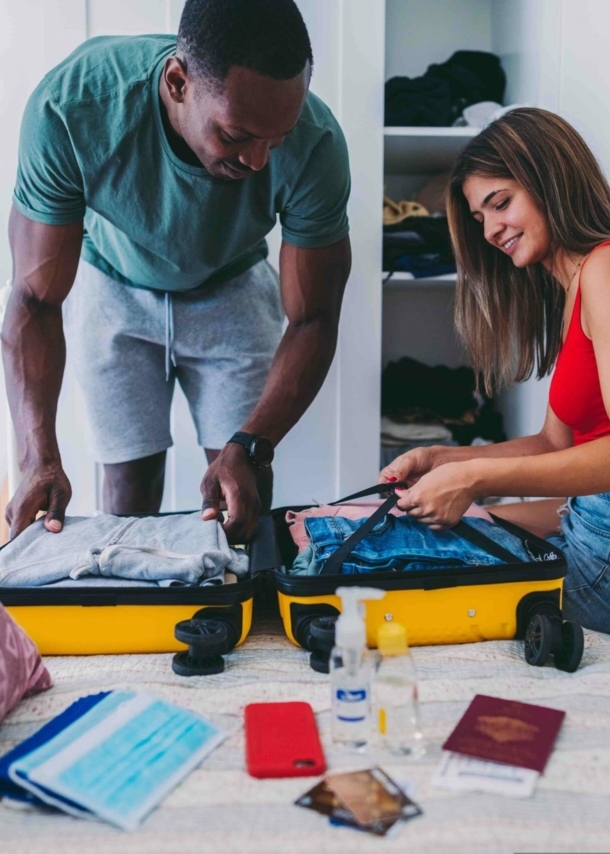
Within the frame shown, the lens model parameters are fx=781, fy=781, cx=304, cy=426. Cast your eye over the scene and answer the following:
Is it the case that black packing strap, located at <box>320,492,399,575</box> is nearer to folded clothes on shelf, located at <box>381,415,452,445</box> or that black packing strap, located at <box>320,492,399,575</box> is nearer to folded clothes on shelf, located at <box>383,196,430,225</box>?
folded clothes on shelf, located at <box>381,415,452,445</box>

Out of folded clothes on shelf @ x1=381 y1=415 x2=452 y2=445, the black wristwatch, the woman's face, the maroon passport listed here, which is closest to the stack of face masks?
the maroon passport

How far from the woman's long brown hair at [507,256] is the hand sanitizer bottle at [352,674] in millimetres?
842

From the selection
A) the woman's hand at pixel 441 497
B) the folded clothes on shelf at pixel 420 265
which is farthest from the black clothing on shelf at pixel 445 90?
the woman's hand at pixel 441 497

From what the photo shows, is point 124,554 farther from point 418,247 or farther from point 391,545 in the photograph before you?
point 418,247

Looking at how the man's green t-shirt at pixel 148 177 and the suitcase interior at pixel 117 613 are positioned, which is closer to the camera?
the suitcase interior at pixel 117 613

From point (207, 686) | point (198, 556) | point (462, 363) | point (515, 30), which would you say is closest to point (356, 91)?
point (515, 30)

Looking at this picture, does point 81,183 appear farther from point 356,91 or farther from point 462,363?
point 462,363

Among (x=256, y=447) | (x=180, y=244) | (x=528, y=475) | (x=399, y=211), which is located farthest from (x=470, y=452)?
(x=399, y=211)

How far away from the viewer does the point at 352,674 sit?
735 mm

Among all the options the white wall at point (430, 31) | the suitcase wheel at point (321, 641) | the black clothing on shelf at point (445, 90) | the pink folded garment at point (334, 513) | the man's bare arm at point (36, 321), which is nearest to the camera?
the suitcase wheel at point (321, 641)

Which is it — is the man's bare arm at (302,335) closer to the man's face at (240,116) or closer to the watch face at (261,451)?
the watch face at (261,451)

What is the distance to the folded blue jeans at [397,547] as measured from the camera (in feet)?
3.33

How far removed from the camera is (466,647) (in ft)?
3.25

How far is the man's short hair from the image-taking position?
1118 mm
